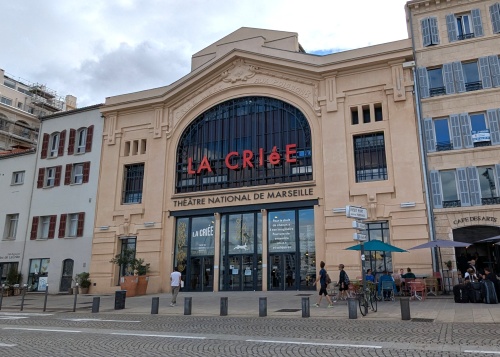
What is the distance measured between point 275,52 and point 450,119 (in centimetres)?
1202

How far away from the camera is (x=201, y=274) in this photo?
Answer: 2711 cm

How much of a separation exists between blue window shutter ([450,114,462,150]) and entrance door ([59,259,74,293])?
27063 mm

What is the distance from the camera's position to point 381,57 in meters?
24.9

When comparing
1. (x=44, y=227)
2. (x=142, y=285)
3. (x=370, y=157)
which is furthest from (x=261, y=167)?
(x=44, y=227)

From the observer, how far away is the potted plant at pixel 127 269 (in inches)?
1009

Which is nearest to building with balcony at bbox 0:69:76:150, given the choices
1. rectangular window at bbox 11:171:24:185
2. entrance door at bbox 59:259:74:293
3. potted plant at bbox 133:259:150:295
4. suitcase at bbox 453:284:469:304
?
rectangular window at bbox 11:171:24:185

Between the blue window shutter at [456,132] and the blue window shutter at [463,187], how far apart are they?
141 centimetres

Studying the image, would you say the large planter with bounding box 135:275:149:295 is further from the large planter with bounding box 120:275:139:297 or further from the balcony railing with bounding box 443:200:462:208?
the balcony railing with bounding box 443:200:462:208

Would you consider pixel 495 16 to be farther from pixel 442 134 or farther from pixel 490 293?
pixel 490 293

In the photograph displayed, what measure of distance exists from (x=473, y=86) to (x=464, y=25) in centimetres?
409

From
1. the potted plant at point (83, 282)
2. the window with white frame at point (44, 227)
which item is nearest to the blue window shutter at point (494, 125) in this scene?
the potted plant at point (83, 282)

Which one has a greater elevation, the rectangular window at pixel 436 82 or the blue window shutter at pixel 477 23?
the blue window shutter at pixel 477 23

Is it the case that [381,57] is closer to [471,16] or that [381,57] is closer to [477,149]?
[471,16]

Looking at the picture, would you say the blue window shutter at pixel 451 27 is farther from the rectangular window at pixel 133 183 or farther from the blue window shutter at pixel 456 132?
the rectangular window at pixel 133 183
